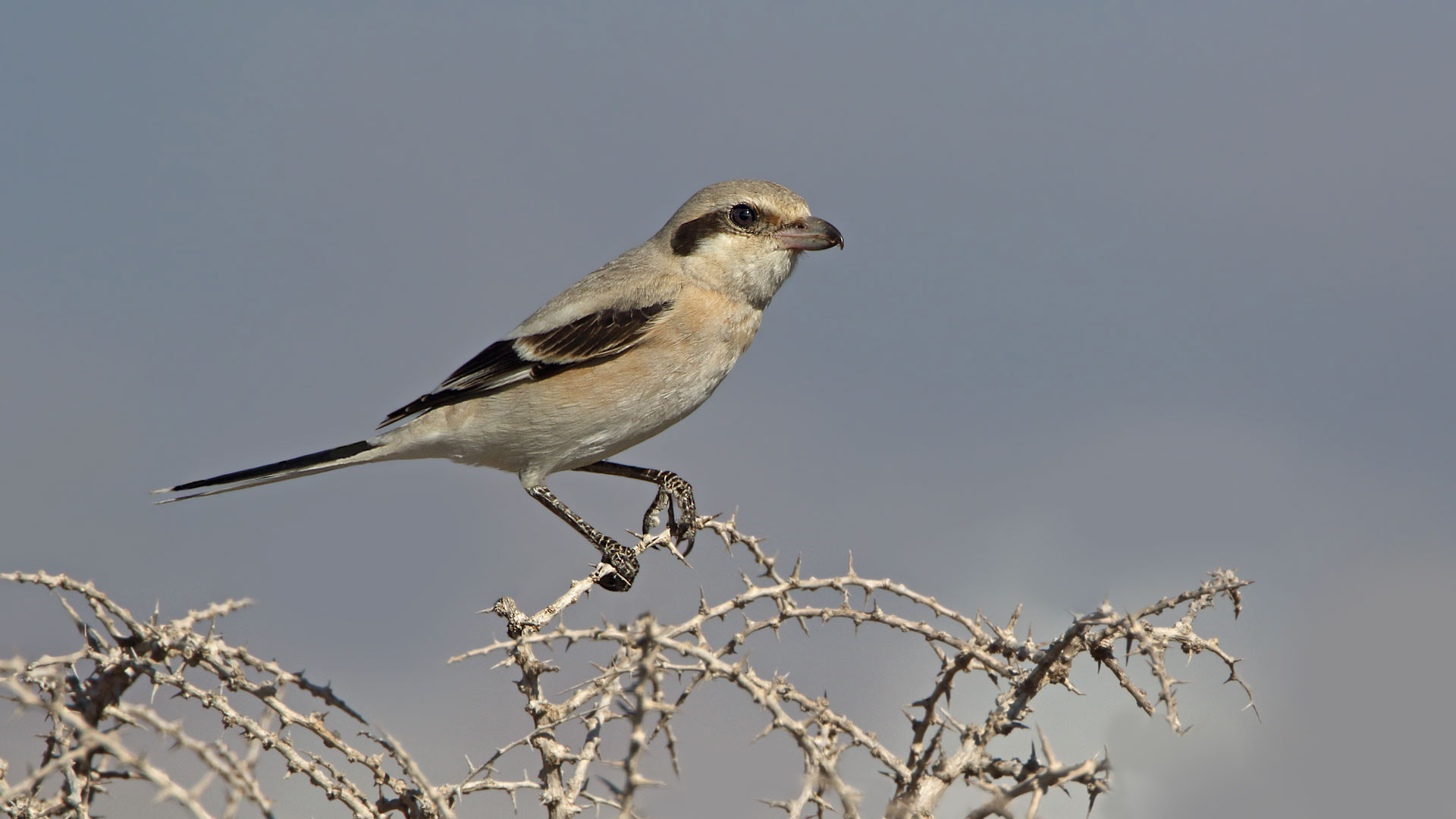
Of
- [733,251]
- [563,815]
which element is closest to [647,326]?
[733,251]

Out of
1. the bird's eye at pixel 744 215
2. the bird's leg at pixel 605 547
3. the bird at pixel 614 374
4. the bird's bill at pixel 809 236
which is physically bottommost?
the bird's leg at pixel 605 547

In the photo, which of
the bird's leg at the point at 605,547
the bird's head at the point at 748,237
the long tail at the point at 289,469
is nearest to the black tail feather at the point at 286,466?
the long tail at the point at 289,469

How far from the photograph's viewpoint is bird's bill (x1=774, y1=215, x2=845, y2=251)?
19.3 feet

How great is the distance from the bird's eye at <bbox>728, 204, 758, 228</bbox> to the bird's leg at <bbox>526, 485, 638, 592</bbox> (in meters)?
1.77

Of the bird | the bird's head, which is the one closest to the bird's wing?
the bird

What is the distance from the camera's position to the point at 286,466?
5559 millimetres

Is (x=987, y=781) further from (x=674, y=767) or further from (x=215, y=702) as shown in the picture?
(x=215, y=702)

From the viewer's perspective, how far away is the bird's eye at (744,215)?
608 centimetres

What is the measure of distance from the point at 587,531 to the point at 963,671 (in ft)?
8.98

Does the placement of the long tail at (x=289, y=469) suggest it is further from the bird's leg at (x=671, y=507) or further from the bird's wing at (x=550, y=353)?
the bird's leg at (x=671, y=507)

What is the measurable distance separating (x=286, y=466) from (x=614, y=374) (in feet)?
5.60

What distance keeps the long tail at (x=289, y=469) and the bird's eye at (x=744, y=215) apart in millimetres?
2214

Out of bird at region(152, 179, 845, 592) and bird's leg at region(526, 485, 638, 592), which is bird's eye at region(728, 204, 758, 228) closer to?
bird at region(152, 179, 845, 592)

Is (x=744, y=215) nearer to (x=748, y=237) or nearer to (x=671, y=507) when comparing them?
(x=748, y=237)
